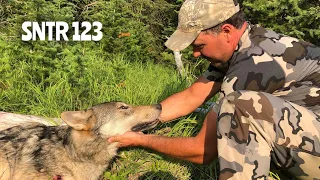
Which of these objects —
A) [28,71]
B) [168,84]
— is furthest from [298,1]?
[28,71]

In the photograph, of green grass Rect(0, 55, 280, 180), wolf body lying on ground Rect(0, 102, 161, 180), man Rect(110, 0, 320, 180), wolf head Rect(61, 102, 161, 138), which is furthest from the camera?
green grass Rect(0, 55, 280, 180)

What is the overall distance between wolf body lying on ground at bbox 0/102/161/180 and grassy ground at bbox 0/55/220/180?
308 mm

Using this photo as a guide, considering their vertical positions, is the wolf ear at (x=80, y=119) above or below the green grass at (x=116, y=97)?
above

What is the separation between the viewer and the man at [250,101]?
2.99m

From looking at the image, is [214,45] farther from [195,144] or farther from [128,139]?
[128,139]

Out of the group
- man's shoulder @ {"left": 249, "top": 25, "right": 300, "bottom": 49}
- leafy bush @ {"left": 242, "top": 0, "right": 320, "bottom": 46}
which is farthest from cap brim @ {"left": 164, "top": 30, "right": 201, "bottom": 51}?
leafy bush @ {"left": 242, "top": 0, "right": 320, "bottom": 46}

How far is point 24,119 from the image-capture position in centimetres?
505

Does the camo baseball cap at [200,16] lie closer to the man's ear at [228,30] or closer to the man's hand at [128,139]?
the man's ear at [228,30]

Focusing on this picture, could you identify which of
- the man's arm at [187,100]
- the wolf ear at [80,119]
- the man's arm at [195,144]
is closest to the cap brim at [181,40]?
the man's arm at [195,144]

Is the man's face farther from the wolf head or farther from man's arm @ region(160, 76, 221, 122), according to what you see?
the wolf head

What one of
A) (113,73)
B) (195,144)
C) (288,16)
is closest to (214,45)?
(195,144)

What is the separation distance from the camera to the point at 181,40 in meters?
3.64

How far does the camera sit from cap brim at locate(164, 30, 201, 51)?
356cm

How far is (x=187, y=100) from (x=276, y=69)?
1376 millimetres
